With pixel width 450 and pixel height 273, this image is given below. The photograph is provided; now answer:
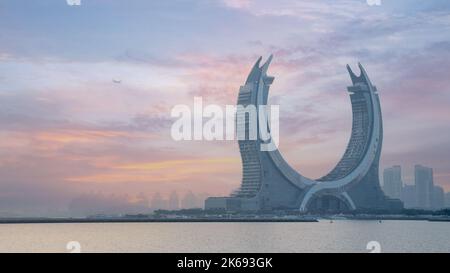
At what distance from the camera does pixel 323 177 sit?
106062 millimetres

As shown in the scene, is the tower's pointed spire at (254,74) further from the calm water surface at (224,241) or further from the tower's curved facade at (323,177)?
the calm water surface at (224,241)

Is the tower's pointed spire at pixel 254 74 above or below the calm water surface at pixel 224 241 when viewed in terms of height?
above

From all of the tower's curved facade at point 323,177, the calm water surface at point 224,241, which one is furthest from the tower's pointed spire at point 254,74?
the calm water surface at point 224,241

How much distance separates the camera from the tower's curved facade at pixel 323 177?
95875mm

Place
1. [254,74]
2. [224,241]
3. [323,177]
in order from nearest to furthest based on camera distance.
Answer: [224,241], [254,74], [323,177]

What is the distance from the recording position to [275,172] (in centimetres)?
9925

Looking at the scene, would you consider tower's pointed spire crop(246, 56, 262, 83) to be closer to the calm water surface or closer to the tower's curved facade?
the tower's curved facade

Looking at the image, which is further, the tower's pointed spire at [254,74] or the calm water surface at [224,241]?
the tower's pointed spire at [254,74]

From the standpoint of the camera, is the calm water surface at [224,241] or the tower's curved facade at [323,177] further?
the tower's curved facade at [323,177]

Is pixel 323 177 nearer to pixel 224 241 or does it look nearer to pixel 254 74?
pixel 254 74

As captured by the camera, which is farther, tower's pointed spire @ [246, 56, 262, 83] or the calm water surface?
tower's pointed spire @ [246, 56, 262, 83]

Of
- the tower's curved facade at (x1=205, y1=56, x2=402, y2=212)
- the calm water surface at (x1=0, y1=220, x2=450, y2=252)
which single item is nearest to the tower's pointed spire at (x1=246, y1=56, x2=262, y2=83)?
the tower's curved facade at (x1=205, y1=56, x2=402, y2=212)

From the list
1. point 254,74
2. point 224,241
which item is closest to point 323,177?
point 254,74

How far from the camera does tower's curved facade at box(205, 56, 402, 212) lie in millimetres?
95875
